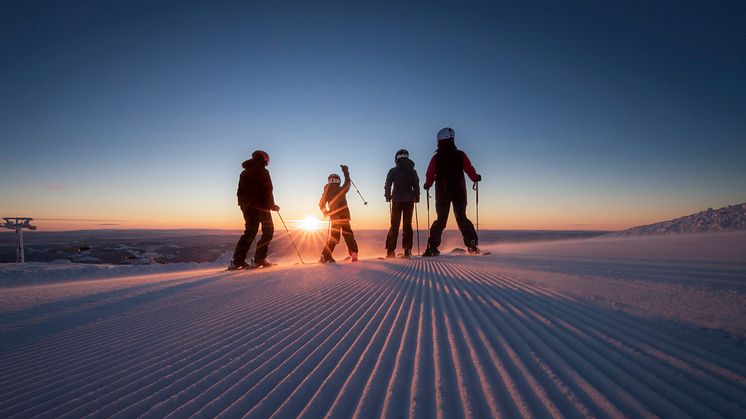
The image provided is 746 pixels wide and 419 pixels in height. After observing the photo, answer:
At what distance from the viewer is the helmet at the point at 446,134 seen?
6.07 meters

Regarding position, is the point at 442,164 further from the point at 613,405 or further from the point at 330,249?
the point at 613,405

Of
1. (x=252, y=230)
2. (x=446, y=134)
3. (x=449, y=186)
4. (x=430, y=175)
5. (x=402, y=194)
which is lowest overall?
(x=252, y=230)

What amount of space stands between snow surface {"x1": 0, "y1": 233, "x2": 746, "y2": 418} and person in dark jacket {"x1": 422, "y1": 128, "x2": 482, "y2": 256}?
11.4 ft

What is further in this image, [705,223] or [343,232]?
[705,223]

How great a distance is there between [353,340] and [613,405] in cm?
97

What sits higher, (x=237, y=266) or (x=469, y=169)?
(x=469, y=169)

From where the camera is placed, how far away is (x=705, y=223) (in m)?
8.34

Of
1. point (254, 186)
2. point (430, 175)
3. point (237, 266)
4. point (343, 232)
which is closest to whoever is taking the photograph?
point (237, 266)

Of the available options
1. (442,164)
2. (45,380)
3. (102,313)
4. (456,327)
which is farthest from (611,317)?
(442,164)

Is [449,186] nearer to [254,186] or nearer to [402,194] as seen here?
[402,194]

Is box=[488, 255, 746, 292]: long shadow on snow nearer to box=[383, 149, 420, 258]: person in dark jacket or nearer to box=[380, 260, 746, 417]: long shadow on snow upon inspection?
box=[380, 260, 746, 417]: long shadow on snow

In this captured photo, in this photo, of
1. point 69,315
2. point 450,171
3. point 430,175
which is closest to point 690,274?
point 450,171

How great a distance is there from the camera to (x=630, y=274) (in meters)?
2.68

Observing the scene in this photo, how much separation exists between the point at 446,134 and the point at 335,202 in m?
2.78
